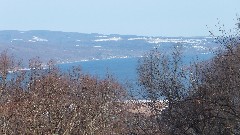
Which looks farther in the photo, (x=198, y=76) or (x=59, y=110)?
(x=198, y=76)

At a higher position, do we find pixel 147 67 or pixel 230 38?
pixel 230 38

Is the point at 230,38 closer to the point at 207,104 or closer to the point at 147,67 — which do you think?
the point at 207,104

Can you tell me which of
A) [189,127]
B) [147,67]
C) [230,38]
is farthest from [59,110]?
[147,67]

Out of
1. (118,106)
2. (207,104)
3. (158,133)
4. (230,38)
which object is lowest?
(118,106)

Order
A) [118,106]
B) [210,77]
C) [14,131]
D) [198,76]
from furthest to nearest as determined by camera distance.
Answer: [118,106], [198,76], [210,77], [14,131]

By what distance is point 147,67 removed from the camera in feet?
88.2

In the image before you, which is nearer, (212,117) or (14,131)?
(14,131)

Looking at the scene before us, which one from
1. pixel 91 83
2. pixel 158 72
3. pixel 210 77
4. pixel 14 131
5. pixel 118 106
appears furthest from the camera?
pixel 91 83

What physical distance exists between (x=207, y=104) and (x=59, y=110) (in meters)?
5.42

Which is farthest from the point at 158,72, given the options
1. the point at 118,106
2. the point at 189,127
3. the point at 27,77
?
the point at 27,77

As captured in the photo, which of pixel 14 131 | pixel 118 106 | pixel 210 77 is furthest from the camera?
pixel 118 106

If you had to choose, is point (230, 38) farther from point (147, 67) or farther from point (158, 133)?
point (147, 67)

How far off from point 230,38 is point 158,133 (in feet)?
16.7

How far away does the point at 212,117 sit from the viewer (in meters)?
17.9
